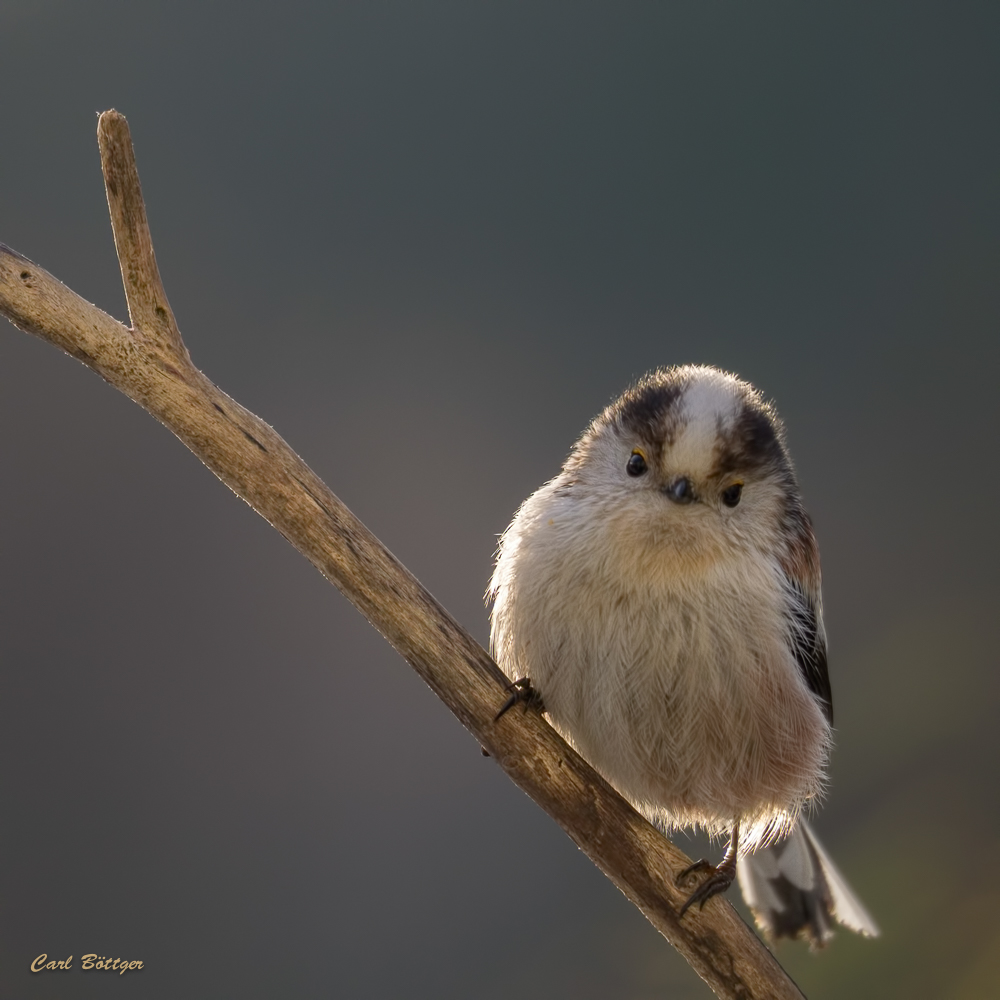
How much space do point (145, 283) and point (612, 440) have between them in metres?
0.74

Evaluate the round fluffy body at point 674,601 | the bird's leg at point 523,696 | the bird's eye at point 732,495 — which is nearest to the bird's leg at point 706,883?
the round fluffy body at point 674,601

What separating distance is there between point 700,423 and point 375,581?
1.73 feet

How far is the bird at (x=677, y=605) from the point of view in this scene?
57.6 inches

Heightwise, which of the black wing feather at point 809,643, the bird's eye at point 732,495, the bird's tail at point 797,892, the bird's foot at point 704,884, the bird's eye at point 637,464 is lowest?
the bird's tail at point 797,892

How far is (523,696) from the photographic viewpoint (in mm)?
1533

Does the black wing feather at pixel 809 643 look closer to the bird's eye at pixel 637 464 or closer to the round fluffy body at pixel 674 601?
the round fluffy body at pixel 674 601

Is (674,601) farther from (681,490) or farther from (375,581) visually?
(375,581)

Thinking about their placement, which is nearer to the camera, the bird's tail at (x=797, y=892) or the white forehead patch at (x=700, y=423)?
the white forehead patch at (x=700, y=423)

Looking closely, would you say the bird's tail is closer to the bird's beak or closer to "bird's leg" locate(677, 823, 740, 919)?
"bird's leg" locate(677, 823, 740, 919)

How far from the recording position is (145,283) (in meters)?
1.45

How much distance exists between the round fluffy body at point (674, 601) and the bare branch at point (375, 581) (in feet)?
0.37

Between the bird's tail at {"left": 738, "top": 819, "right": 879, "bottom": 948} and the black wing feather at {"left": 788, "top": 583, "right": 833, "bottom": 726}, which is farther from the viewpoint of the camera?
the bird's tail at {"left": 738, "top": 819, "right": 879, "bottom": 948}

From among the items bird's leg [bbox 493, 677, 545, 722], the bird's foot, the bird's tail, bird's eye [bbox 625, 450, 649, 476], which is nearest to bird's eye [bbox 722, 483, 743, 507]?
bird's eye [bbox 625, 450, 649, 476]

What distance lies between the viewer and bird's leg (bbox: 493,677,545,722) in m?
1.49
